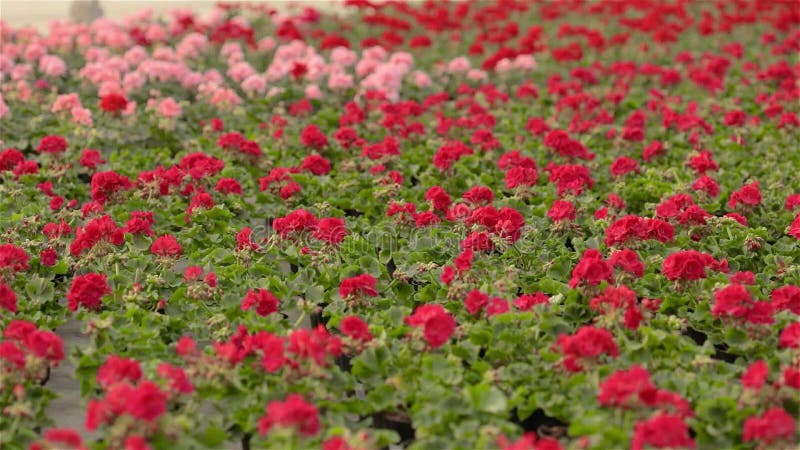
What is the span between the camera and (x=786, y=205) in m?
5.66

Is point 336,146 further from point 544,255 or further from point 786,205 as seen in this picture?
point 786,205

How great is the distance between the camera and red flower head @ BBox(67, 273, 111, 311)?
4.27 m

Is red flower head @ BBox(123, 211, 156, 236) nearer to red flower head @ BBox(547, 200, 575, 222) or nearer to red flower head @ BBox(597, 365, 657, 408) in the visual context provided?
red flower head @ BBox(547, 200, 575, 222)

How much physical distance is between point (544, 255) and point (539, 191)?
1071mm

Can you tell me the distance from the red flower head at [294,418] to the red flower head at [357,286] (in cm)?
110

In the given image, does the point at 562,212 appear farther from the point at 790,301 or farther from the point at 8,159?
the point at 8,159

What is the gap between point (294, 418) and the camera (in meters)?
Answer: 3.21

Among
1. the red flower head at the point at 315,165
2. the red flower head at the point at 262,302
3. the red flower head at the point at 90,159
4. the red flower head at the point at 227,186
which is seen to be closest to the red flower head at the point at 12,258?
the red flower head at the point at 262,302

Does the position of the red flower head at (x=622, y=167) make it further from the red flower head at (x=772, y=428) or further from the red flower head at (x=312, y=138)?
the red flower head at (x=772, y=428)

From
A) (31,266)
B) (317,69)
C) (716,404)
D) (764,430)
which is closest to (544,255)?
(716,404)

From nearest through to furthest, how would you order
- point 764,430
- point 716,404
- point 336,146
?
point 764,430 < point 716,404 < point 336,146

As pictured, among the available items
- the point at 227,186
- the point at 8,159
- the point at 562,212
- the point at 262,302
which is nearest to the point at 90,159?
the point at 8,159

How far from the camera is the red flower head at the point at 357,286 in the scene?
14.2 feet

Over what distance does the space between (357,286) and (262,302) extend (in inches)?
15.8
